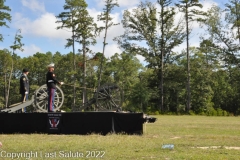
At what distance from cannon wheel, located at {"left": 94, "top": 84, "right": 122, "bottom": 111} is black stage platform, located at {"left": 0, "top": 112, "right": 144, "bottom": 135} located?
10.6 ft

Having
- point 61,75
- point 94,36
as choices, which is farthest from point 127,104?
point 94,36

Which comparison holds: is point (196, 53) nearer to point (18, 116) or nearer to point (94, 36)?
point (94, 36)

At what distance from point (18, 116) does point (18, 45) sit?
28.0m

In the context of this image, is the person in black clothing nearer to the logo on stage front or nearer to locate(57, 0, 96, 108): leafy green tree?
the logo on stage front

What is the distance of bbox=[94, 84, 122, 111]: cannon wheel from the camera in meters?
14.6

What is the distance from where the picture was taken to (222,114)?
110ft

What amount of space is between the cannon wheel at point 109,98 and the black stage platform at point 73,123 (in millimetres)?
3221

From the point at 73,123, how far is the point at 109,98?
3.45 meters

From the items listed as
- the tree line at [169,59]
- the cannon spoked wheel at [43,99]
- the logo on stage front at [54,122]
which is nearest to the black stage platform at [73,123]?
the logo on stage front at [54,122]

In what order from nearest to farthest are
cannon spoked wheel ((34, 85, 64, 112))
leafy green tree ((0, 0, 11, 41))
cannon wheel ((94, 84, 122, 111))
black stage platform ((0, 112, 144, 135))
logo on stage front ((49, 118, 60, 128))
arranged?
black stage platform ((0, 112, 144, 135)) < logo on stage front ((49, 118, 60, 128)) < cannon spoked wheel ((34, 85, 64, 112)) < cannon wheel ((94, 84, 122, 111)) < leafy green tree ((0, 0, 11, 41))

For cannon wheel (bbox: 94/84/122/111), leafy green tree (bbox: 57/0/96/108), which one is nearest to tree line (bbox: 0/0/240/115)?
leafy green tree (bbox: 57/0/96/108)

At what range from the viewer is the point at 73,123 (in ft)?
37.6

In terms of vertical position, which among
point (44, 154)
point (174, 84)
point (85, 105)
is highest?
point (174, 84)

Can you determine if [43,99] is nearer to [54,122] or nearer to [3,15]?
[54,122]
